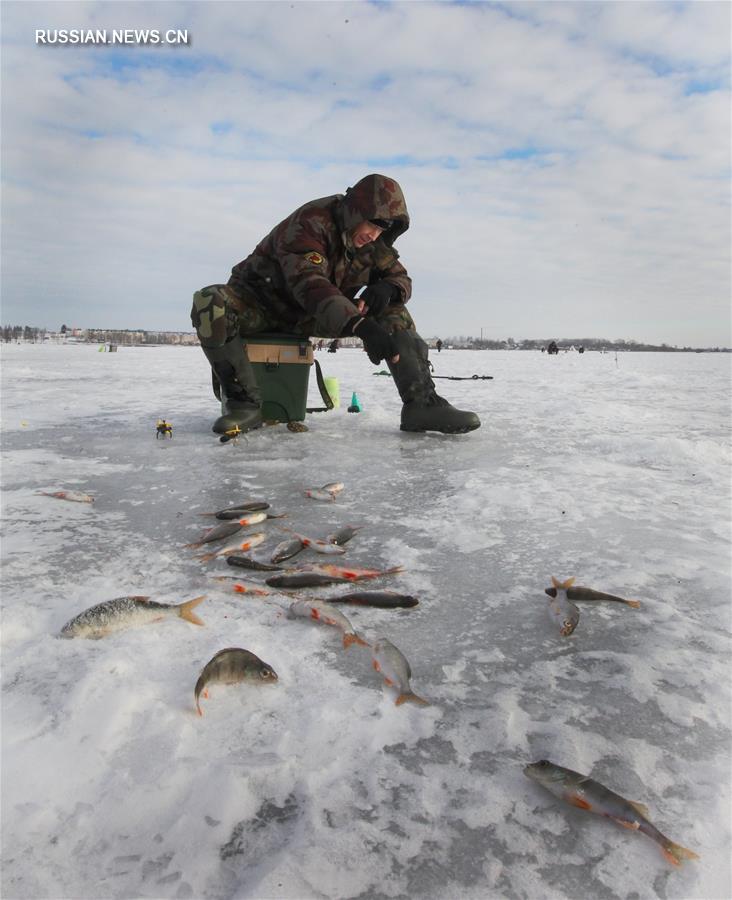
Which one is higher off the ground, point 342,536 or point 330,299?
point 330,299

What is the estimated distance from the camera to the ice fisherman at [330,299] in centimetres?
468

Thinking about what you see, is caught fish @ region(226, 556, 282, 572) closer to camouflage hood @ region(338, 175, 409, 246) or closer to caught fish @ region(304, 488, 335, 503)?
caught fish @ region(304, 488, 335, 503)

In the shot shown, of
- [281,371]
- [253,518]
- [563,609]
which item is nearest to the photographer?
[563,609]

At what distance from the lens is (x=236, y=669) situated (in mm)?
1483

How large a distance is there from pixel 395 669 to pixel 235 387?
408cm

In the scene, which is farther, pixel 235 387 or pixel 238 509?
pixel 235 387

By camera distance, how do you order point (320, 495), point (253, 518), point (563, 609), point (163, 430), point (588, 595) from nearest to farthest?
point (563, 609), point (588, 595), point (253, 518), point (320, 495), point (163, 430)

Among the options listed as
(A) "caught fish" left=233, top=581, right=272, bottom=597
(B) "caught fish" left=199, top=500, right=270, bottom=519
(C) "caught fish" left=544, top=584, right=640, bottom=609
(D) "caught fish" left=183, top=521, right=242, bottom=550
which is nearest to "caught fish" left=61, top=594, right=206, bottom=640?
(A) "caught fish" left=233, top=581, right=272, bottom=597

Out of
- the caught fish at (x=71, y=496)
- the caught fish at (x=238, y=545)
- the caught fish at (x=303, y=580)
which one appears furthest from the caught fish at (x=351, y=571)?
the caught fish at (x=71, y=496)

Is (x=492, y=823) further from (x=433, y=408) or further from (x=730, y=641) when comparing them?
(x=433, y=408)

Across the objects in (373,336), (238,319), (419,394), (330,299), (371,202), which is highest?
(371,202)

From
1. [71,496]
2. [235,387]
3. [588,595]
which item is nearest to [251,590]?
[588,595]

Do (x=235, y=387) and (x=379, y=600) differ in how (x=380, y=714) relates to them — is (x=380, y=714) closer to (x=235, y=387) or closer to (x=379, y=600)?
(x=379, y=600)

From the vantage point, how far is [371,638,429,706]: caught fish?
4.79 ft
